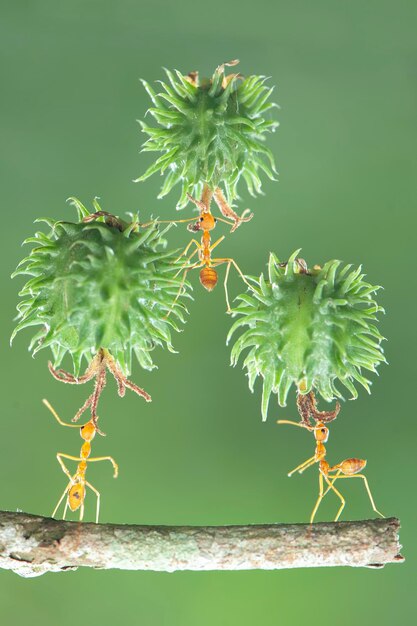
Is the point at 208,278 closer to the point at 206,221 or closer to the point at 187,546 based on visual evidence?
the point at 206,221

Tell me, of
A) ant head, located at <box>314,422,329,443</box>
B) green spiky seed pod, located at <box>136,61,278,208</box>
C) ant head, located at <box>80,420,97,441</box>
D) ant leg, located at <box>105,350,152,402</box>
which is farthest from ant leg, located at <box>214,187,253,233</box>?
ant head, located at <box>80,420,97,441</box>

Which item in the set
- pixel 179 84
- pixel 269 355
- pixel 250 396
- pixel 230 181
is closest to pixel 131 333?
pixel 269 355

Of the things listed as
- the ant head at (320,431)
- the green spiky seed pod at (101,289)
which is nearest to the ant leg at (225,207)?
the green spiky seed pod at (101,289)

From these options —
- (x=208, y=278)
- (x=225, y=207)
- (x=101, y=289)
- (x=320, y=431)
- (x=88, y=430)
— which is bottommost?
(x=88, y=430)

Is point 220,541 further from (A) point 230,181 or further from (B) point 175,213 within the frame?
(B) point 175,213

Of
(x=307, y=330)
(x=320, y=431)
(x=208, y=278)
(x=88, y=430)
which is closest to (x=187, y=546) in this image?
(x=88, y=430)
